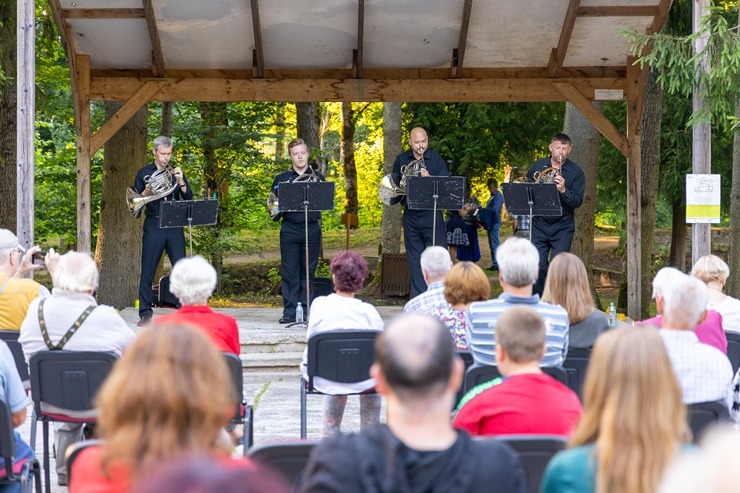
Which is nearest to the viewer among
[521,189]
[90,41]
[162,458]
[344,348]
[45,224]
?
[162,458]

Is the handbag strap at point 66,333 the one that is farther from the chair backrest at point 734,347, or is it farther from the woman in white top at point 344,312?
the chair backrest at point 734,347

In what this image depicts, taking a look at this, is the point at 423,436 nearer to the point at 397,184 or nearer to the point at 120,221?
the point at 397,184

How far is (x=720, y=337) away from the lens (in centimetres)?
588

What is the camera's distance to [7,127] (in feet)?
46.1

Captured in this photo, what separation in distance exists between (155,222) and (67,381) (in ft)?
18.1

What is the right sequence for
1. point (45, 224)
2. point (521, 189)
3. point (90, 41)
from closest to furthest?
point (521, 189)
point (90, 41)
point (45, 224)

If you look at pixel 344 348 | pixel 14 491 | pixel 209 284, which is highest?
pixel 209 284

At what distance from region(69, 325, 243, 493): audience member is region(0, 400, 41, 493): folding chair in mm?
1969

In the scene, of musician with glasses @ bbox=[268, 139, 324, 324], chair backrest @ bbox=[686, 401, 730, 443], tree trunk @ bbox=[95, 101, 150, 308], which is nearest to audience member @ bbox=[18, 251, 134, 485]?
chair backrest @ bbox=[686, 401, 730, 443]

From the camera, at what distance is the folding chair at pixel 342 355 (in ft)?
20.4

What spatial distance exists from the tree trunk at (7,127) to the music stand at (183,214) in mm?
4713

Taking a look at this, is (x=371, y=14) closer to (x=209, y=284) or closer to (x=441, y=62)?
(x=441, y=62)

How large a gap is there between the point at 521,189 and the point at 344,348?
4.61m

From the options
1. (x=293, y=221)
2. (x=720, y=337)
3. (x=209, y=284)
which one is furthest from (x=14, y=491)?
(x=293, y=221)
